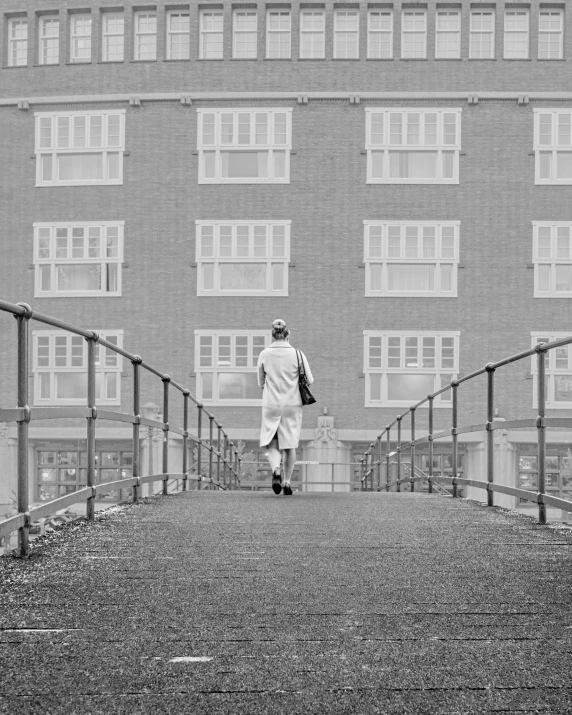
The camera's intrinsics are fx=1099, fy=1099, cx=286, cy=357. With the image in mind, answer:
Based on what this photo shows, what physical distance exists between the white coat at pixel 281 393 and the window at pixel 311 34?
25.3m

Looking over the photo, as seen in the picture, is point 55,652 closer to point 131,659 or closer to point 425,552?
point 131,659

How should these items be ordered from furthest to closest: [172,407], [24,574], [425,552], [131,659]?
[172,407] < [425,552] < [24,574] < [131,659]

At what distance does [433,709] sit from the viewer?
10.2ft

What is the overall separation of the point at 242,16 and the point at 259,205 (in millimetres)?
6296

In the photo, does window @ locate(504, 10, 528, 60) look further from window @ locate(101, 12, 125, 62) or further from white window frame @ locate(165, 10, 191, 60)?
window @ locate(101, 12, 125, 62)

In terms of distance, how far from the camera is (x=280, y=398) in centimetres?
1241

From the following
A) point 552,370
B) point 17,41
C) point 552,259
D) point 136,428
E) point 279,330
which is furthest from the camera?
point 17,41

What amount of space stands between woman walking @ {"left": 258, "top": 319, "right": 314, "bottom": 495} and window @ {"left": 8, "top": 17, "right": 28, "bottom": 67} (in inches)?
1088

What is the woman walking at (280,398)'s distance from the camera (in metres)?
12.3

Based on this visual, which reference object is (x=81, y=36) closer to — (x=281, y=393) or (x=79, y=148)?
(x=79, y=148)

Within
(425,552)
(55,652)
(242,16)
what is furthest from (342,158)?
(55,652)

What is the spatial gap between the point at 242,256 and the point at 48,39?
9.88 metres

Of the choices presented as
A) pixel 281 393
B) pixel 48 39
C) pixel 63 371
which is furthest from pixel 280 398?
pixel 48 39

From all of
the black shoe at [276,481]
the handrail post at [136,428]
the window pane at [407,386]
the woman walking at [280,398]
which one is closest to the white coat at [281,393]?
the woman walking at [280,398]
